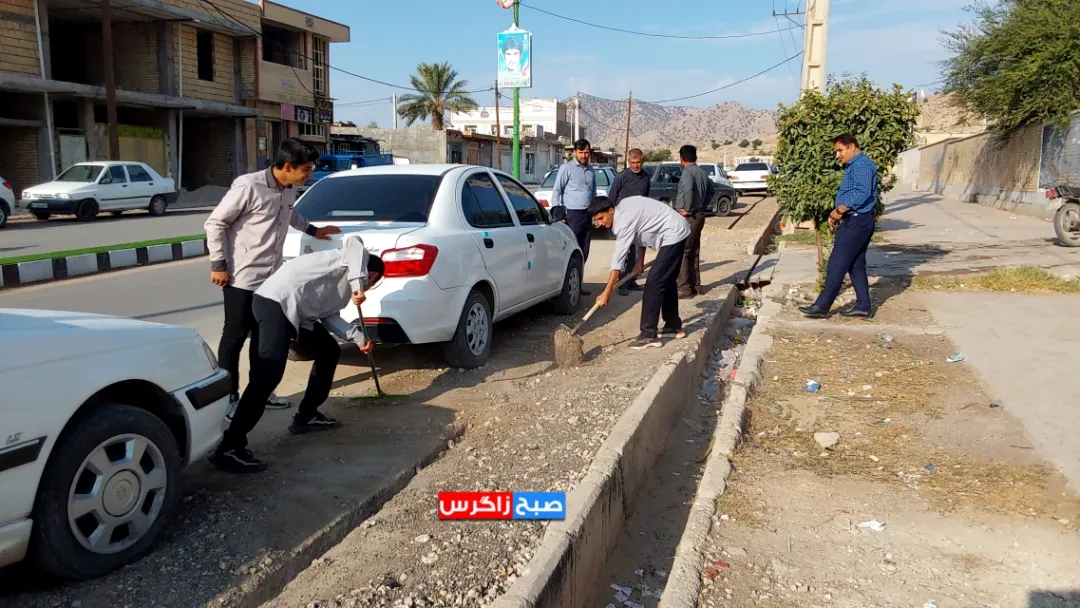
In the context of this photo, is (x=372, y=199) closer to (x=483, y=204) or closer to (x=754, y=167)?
(x=483, y=204)

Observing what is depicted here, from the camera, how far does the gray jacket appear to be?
454cm

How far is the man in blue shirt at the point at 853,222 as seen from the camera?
24.5 ft

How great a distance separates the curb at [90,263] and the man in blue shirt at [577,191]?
6912 millimetres

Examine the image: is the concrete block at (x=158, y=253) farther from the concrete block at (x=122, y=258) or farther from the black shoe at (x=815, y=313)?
the black shoe at (x=815, y=313)

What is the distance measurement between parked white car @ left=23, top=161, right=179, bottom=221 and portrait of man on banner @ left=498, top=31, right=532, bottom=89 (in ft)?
35.1

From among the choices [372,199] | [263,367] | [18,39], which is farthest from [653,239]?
[18,39]

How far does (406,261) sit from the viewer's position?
5297mm

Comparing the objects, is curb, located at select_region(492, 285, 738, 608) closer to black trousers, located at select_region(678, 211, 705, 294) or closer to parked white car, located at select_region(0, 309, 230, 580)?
parked white car, located at select_region(0, 309, 230, 580)

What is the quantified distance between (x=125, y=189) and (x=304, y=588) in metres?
21.0

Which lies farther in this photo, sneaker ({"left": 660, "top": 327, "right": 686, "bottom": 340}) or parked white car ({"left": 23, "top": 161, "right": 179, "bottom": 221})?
parked white car ({"left": 23, "top": 161, "right": 179, "bottom": 221})

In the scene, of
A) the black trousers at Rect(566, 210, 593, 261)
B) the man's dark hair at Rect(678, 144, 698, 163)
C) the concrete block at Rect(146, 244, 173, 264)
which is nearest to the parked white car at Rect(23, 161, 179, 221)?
the concrete block at Rect(146, 244, 173, 264)

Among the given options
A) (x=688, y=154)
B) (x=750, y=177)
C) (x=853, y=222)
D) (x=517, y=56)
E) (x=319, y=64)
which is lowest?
(x=853, y=222)

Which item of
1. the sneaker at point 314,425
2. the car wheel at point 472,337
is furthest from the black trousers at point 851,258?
the sneaker at point 314,425

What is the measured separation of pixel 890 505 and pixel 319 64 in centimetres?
4042
